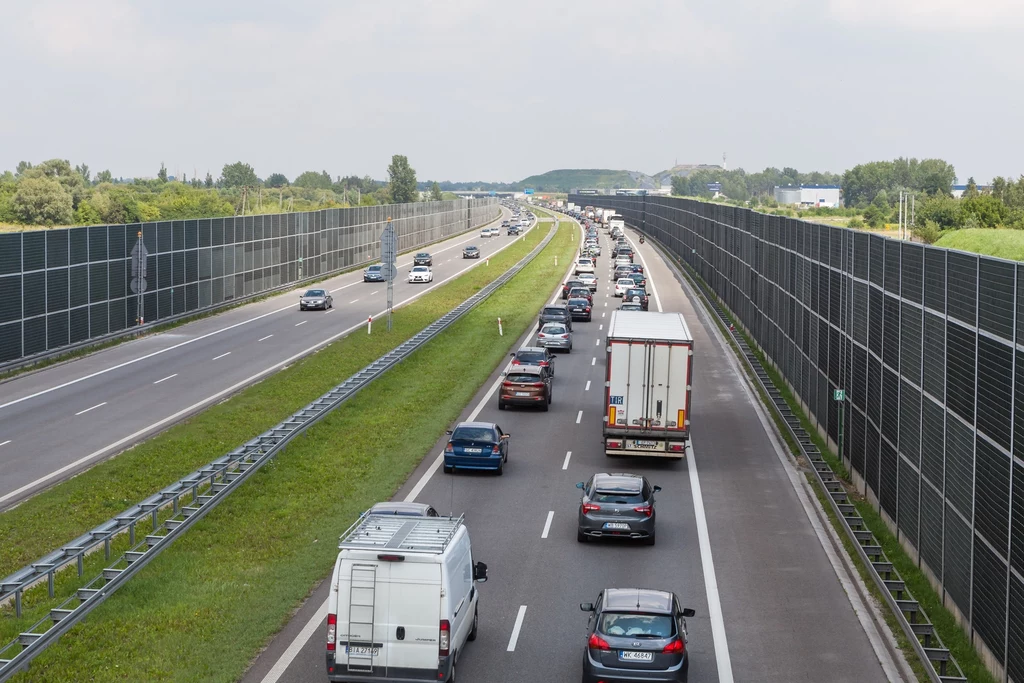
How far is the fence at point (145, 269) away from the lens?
153 ft

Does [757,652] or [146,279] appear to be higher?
[146,279]

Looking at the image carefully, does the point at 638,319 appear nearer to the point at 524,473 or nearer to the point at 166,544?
the point at 524,473

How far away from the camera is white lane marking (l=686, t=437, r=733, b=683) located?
17.0m

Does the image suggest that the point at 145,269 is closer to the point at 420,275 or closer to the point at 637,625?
the point at 420,275

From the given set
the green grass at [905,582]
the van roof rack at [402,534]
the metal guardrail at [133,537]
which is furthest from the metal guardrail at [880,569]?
the metal guardrail at [133,537]

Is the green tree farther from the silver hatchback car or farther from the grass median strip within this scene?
the silver hatchback car

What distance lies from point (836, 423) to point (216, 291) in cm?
4649

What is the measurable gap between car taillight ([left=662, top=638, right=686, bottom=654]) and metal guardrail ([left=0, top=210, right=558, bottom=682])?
8428 mm

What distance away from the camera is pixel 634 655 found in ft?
49.0

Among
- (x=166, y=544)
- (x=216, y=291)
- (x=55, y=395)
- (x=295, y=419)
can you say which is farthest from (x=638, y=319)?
(x=216, y=291)

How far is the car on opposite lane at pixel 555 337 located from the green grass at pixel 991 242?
20937mm

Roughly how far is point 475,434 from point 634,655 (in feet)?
49.8

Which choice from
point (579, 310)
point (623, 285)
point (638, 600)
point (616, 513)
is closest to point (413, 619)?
point (638, 600)

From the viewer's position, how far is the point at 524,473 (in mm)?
30391
